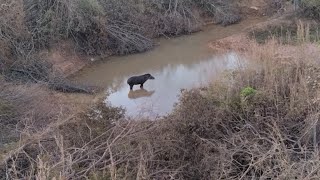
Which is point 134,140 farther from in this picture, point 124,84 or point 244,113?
point 124,84

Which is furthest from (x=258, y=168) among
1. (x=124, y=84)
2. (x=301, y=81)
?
(x=124, y=84)

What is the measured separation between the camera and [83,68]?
14359mm

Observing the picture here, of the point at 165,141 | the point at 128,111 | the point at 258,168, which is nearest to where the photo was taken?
the point at 258,168

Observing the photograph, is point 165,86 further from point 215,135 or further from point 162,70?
point 215,135

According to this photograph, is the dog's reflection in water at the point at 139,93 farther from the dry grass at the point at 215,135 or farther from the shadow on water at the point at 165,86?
the dry grass at the point at 215,135

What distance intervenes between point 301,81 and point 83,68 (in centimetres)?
762

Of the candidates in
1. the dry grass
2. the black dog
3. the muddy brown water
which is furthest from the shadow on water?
the dry grass

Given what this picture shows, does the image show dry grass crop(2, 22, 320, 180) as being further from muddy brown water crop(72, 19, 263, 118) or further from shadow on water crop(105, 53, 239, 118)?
shadow on water crop(105, 53, 239, 118)

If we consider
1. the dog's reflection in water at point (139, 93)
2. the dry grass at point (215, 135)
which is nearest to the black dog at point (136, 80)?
the dog's reflection in water at point (139, 93)

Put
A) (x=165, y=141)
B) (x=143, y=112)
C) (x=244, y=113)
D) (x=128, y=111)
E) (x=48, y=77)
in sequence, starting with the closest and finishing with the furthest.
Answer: (x=165, y=141)
(x=244, y=113)
(x=143, y=112)
(x=128, y=111)
(x=48, y=77)

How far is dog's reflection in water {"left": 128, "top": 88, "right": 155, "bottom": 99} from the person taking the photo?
39.7ft

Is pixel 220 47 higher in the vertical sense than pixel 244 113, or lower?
lower

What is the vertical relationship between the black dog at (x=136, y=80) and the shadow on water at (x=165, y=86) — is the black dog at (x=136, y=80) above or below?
above

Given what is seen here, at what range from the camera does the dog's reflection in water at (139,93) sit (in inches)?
476
